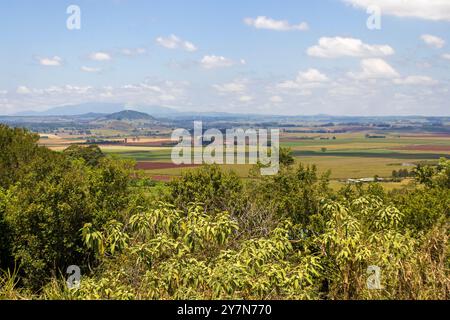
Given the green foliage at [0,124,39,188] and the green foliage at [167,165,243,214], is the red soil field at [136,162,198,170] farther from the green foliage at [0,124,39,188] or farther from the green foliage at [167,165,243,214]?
the green foliage at [167,165,243,214]

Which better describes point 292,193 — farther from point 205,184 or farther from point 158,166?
point 158,166

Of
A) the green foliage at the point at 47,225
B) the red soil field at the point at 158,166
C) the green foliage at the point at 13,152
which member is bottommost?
the red soil field at the point at 158,166

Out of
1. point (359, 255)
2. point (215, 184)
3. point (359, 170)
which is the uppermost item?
point (359, 255)

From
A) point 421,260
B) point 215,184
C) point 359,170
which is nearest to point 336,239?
point 421,260

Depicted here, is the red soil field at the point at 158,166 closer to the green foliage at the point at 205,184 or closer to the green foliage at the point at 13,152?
the green foliage at the point at 13,152

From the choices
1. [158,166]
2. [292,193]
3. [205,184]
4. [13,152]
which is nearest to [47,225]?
[205,184]

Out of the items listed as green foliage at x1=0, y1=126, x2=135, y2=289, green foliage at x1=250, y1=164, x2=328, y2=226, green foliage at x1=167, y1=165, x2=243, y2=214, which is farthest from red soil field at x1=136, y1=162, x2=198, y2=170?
green foliage at x1=0, y1=126, x2=135, y2=289

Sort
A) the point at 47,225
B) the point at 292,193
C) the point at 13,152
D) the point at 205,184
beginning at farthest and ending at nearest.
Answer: the point at 13,152, the point at 205,184, the point at 292,193, the point at 47,225

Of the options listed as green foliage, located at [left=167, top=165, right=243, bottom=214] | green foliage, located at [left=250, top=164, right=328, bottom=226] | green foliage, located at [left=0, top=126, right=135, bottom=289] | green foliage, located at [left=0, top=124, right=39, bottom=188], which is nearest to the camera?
green foliage, located at [left=0, top=126, right=135, bottom=289]

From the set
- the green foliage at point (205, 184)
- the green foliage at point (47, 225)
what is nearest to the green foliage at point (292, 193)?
the green foliage at point (205, 184)
